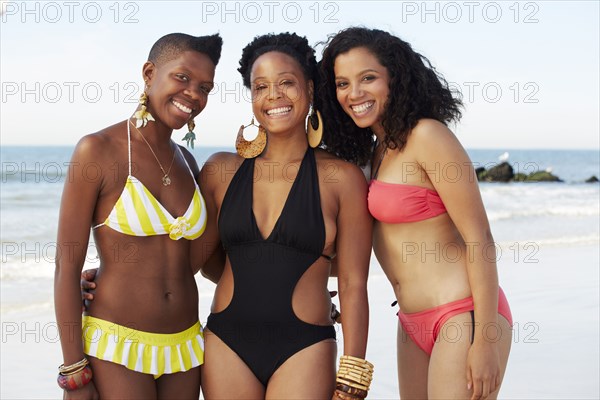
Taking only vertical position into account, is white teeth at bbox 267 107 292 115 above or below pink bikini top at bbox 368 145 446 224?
above

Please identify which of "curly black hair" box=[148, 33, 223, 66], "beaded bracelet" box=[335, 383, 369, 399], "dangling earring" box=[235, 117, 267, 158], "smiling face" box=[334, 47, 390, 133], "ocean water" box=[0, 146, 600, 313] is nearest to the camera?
"beaded bracelet" box=[335, 383, 369, 399]

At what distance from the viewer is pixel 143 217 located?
3.03 m

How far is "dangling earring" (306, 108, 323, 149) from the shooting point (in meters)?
3.49

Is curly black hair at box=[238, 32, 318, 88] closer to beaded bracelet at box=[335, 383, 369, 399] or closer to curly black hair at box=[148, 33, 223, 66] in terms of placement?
curly black hair at box=[148, 33, 223, 66]

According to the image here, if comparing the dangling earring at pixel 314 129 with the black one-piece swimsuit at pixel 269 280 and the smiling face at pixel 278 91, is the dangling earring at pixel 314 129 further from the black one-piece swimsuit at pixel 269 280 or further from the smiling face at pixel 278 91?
the black one-piece swimsuit at pixel 269 280

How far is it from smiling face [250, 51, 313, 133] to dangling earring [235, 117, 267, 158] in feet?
0.32

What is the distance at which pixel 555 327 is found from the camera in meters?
7.29

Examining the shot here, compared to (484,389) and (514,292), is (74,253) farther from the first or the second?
(514,292)

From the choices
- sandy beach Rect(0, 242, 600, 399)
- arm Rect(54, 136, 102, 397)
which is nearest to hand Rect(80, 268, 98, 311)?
arm Rect(54, 136, 102, 397)

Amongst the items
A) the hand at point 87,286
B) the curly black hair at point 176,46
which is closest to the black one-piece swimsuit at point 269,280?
the hand at point 87,286

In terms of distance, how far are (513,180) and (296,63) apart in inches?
1168

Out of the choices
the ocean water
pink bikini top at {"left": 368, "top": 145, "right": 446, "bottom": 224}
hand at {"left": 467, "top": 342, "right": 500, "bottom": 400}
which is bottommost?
the ocean water

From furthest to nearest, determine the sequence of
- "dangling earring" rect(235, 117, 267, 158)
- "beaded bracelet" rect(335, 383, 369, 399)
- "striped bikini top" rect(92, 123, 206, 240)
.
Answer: "dangling earring" rect(235, 117, 267, 158) < "beaded bracelet" rect(335, 383, 369, 399) < "striped bikini top" rect(92, 123, 206, 240)

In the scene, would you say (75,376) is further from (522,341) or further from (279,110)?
(522,341)
